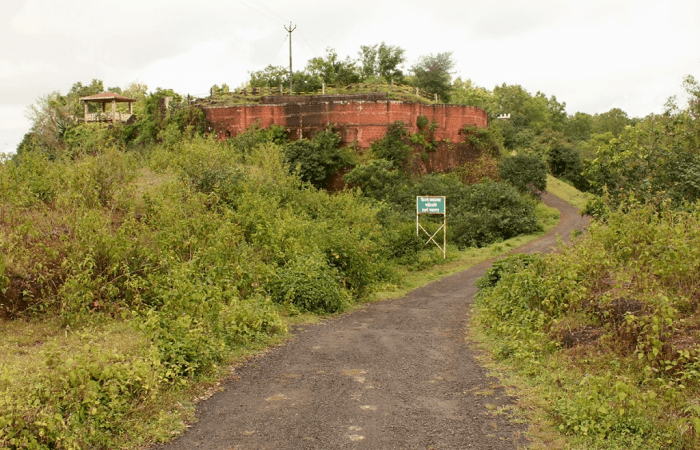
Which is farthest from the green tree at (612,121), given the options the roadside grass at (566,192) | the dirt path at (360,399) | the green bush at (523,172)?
the dirt path at (360,399)

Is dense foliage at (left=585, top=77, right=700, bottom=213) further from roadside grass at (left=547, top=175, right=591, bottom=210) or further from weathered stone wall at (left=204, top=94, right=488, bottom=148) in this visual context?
roadside grass at (left=547, top=175, right=591, bottom=210)

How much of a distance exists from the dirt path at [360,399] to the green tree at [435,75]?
93.5ft

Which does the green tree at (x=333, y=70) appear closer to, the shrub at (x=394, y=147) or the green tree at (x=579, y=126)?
the shrub at (x=394, y=147)

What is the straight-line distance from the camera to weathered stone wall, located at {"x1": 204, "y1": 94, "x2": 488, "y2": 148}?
2683 cm

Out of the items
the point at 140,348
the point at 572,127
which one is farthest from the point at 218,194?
the point at 572,127

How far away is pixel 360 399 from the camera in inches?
250

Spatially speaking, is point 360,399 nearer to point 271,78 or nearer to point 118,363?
point 118,363

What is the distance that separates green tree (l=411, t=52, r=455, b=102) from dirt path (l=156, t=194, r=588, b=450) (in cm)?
2851

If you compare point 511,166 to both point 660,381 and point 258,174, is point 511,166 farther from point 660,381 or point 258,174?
point 660,381

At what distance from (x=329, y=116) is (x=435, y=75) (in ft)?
39.8

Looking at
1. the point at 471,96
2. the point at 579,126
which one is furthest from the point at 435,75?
the point at 579,126

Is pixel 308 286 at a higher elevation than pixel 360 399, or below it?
higher

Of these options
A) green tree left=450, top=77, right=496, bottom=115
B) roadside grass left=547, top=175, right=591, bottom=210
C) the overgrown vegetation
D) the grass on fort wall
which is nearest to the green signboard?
the overgrown vegetation

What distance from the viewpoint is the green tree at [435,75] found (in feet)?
120
